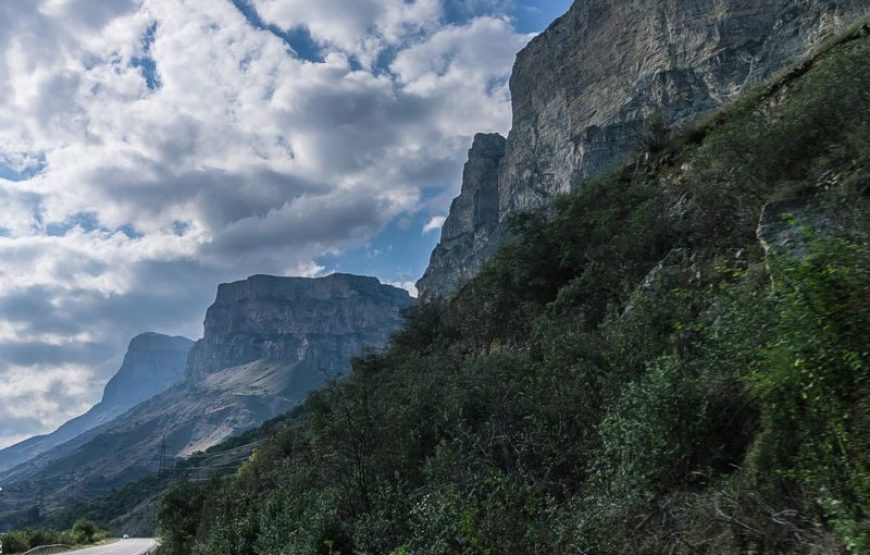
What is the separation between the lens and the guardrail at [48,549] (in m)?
37.0

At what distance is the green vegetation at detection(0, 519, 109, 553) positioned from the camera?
4047 cm

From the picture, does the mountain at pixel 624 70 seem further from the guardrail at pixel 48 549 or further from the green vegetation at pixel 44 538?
the green vegetation at pixel 44 538

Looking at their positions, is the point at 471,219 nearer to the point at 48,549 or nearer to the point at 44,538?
the point at 44,538

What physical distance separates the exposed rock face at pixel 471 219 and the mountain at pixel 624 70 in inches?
287

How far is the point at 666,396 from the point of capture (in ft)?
22.6

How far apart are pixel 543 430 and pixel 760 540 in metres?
Result: 5.49

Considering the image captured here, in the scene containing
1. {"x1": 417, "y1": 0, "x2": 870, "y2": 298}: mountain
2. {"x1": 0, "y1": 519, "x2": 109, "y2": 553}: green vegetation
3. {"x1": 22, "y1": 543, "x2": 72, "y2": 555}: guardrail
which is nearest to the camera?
{"x1": 22, "y1": 543, "x2": 72, "y2": 555}: guardrail

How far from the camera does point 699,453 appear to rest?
6715 millimetres

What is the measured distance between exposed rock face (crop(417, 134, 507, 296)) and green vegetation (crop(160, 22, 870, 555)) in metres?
142

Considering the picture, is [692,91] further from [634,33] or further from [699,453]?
[699,453]

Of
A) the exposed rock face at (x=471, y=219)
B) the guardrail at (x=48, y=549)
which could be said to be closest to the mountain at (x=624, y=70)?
the exposed rock face at (x=471, y=219)

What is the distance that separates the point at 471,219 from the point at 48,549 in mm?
142038

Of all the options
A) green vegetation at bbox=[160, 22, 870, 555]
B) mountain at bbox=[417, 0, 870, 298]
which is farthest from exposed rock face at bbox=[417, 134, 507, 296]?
green vegetation at bbox=[160, 22, 870, 555]

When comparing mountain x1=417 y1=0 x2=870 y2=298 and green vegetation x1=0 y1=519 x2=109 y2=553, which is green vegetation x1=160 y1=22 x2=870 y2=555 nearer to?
mountain x1=417 y1=0 x2=870 y2=298
